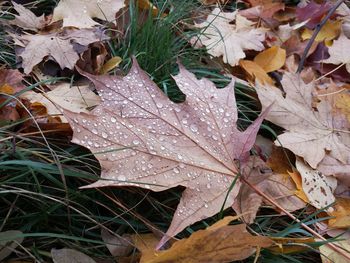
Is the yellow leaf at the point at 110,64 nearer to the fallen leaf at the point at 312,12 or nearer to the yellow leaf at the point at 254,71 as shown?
the yellow leaf at the point at 254,71

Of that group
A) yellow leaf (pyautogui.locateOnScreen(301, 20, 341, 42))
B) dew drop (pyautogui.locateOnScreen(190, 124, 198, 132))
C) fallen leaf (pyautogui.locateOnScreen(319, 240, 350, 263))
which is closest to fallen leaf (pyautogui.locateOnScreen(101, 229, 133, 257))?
dew drop (pyautogui.locateOnScreen(190, 124, 198, 132))

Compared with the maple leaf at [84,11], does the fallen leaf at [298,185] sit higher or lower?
lower

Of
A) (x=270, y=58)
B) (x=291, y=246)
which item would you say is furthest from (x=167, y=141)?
(x=270, y=58)

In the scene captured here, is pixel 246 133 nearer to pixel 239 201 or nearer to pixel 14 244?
pixel 239 201

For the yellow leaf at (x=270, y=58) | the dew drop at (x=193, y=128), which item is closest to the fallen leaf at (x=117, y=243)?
the dew drop at (x=193, y=128)

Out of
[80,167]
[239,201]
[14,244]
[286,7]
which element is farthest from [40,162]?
[286,7]

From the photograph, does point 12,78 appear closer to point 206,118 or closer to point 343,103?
point 206,118

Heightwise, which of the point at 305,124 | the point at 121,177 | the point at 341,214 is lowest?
the point at 341,214
